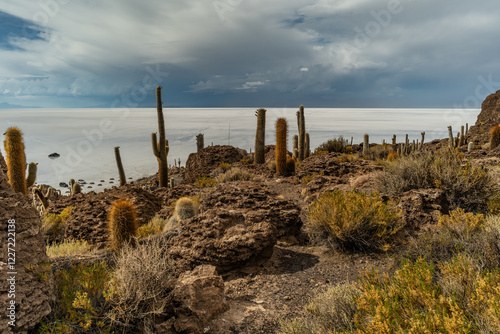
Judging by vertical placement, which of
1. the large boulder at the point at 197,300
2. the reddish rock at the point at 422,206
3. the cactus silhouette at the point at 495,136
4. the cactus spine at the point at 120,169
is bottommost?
the cactus spine at the point at 120,169

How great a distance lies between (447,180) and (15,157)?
36.9ft

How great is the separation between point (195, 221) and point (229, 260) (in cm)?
Answer: 119

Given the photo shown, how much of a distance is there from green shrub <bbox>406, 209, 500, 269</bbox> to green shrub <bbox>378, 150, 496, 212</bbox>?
145 cm

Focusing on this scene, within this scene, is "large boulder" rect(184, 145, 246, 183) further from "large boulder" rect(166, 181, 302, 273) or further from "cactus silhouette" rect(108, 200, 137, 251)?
"large boulder" rect(166, 181, 302, 273)

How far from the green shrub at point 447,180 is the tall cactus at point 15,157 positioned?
992 centimetres

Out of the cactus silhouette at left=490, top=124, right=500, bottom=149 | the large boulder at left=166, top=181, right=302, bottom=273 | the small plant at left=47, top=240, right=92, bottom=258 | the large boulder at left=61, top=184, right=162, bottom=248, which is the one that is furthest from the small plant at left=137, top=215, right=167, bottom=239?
the cactus silhouette at left=490, top=124, right=500, bottom=149

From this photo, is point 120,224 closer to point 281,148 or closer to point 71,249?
point 71,249

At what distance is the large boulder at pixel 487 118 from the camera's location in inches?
1303

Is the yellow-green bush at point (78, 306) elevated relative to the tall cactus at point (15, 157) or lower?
lower

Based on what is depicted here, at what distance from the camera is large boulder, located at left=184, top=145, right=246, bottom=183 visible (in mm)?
19141

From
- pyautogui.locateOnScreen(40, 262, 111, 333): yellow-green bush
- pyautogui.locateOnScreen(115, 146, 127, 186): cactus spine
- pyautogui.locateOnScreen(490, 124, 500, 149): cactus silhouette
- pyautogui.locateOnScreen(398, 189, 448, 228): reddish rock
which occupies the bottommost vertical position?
pyautogui.locateOnScreen(115, 146, 127, 186): cactus spine

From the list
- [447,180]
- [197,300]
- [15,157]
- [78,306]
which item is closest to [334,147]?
[447,180]

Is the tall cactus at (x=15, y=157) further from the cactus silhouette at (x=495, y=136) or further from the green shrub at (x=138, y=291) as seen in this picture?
the cactus silhouette at (x=495, y=136)

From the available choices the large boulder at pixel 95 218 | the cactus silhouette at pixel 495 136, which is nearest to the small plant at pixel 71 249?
the large boulder at pixel 95 218
